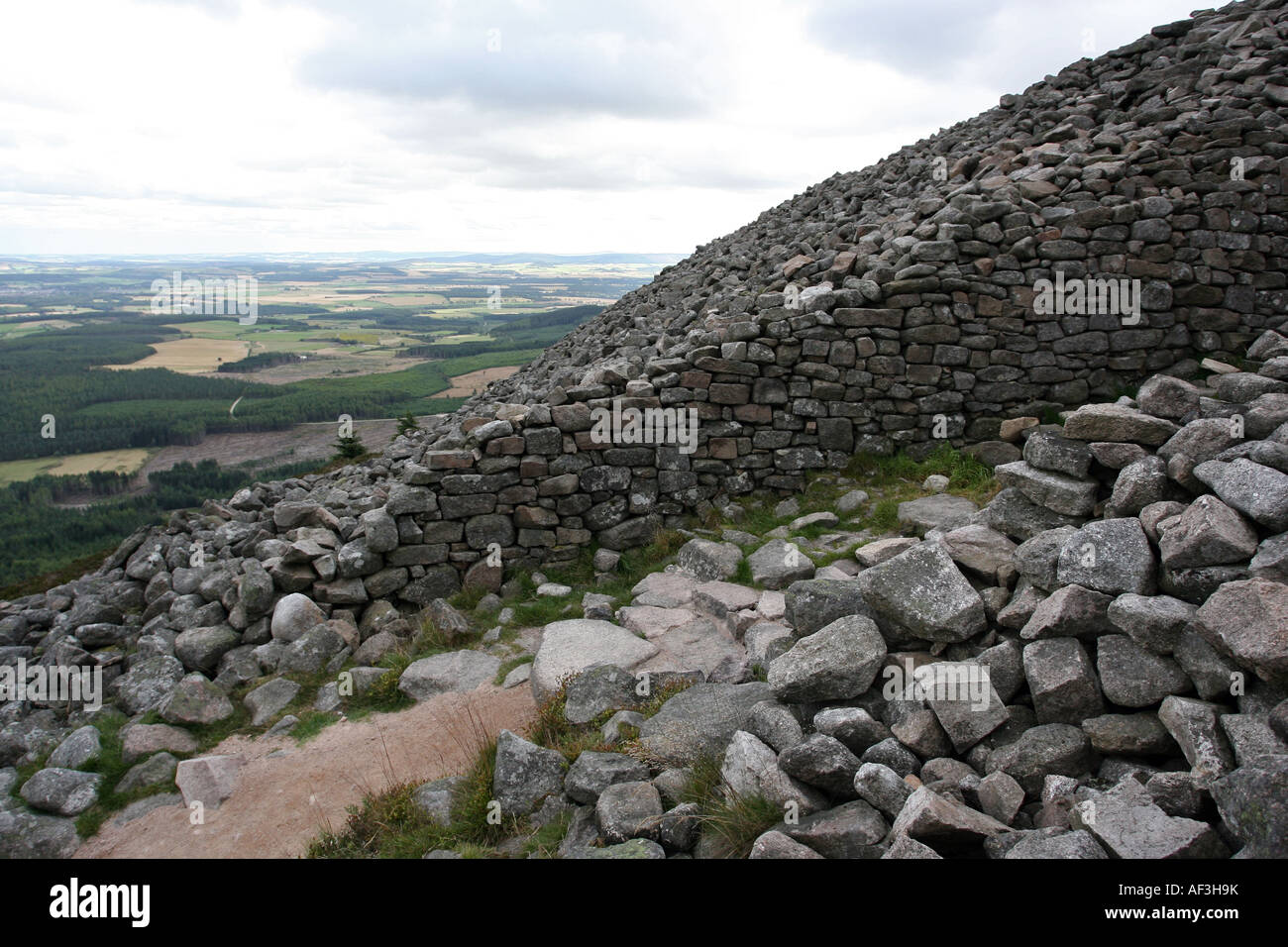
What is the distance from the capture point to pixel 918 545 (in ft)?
18.3

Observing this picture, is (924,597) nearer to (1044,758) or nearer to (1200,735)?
(1044,758)

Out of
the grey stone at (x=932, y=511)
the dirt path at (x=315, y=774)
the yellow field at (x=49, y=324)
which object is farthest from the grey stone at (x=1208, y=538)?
the yellow field at (x=49, y=324)

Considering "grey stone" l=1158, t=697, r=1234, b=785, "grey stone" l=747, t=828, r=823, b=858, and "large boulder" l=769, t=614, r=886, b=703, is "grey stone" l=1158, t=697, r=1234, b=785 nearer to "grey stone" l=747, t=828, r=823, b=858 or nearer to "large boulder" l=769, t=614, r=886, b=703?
"large boulder" l=769, t=614, r=886, b=703

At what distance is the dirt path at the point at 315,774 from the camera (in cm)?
573

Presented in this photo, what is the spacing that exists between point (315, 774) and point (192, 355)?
8159 centimetres

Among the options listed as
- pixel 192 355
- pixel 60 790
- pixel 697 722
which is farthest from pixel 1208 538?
pixel 192 355

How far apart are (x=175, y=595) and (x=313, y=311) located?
95.1m

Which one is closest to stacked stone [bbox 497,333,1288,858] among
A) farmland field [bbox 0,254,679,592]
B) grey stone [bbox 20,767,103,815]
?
grey stone [bbox 20,767,103,815]

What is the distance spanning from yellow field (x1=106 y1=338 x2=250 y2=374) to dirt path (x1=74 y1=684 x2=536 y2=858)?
233 feet

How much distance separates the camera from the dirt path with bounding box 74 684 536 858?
18.8ft

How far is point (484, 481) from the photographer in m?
9.39

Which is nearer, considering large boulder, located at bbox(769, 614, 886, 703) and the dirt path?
large boulder, located at bbox(769, 614, 886, 703)
